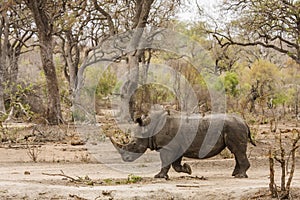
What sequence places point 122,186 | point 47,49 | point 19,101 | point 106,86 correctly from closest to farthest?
point 122,186 < point 47,49 < point 19,101 < point 106,86

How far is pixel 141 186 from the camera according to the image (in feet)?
30.7

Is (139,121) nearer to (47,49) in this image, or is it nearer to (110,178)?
(110,178)

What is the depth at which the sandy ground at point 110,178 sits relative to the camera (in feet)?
28.0

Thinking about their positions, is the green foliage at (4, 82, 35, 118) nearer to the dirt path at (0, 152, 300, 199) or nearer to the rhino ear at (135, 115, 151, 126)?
the dirt path at (0, 152, 300, 199)

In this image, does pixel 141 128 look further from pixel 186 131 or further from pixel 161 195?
pixel 161 195

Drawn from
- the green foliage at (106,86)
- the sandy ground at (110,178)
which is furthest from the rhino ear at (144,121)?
the green foliage at (106,86)

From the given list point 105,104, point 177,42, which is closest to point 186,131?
point 105,104

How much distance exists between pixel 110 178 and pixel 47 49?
1196 cm

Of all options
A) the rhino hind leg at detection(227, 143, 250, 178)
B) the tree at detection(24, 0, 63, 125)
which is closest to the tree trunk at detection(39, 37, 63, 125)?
the tree at detection(24, 0, 63, 125)

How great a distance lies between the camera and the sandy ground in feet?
28.0

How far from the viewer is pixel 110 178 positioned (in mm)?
10727

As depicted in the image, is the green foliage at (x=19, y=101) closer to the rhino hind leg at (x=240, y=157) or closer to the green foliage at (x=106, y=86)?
the green foliage at (x=106, y=86)

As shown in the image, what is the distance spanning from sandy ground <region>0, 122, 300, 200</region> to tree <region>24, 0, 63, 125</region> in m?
5.56

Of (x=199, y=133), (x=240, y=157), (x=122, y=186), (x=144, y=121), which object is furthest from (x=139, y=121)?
(x=240, y=157)
